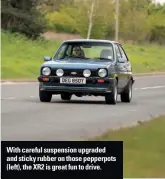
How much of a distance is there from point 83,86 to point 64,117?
150 inches

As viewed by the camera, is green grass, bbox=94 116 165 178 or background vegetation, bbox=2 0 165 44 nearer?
green grass, bbox=94 116 165 178

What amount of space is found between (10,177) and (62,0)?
263ft

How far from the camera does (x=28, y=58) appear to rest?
50.5 metres

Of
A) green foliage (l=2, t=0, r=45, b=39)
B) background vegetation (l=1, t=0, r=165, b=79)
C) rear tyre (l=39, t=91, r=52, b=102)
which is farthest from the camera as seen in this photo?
green foliage (l=2, t=0, r=45, b=39)

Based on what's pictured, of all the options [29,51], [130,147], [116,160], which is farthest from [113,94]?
[29,51]

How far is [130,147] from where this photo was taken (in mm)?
11188

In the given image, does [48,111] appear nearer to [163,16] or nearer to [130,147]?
[130,147]

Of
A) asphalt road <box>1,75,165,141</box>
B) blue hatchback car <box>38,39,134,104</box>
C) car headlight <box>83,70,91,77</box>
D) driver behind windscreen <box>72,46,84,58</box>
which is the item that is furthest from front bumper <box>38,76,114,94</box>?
driver behind windscreen <box>72,46,84,58</box>

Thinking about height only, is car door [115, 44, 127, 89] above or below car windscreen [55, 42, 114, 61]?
below

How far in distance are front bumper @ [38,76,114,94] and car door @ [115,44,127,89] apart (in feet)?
2.98

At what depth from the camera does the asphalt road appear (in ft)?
43.4

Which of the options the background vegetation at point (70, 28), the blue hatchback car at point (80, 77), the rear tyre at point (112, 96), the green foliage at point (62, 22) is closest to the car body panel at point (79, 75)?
the blue hatchback car at point (80, 77)

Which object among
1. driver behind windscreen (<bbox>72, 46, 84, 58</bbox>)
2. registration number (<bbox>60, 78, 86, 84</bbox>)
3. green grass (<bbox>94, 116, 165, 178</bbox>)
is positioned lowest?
green grass (<bbox>94, 116, 165, 178</bbox>)

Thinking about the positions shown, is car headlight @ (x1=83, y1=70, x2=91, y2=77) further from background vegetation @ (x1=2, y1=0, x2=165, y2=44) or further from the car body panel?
background vegetation @ (x1=2, y1=0, x2=165, y2=44)
